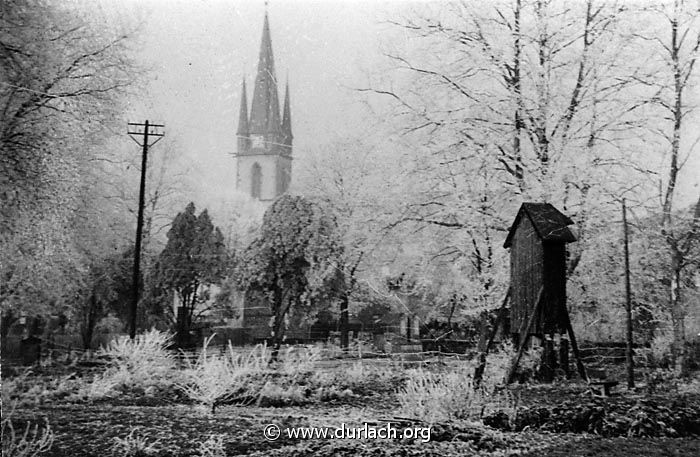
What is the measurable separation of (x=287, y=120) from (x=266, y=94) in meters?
0.19

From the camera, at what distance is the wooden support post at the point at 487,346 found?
3.48 m

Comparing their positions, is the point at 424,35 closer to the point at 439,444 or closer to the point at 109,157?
the point at 109,157

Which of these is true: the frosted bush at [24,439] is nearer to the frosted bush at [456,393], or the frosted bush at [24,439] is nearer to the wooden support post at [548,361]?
the frosted bush at [456,393]

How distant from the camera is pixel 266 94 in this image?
343 centimetres

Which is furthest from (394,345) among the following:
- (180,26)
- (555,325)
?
(180,26)

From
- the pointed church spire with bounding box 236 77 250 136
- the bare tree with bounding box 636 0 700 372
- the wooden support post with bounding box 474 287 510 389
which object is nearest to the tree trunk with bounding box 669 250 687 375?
the bare tree with bounding box 636 0 700 372

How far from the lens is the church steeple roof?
134 inches

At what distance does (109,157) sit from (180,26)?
80cm

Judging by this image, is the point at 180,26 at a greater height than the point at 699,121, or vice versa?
the point at 180,26

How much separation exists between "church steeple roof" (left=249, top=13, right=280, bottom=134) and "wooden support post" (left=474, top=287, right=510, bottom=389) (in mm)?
1597

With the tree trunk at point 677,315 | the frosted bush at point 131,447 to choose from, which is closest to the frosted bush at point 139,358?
the frosted bush at point 131,447

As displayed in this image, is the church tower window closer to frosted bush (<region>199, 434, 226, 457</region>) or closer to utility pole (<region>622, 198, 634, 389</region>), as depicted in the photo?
frosted bush (<region>199, 434, 226, 457</region>)

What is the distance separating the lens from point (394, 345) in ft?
11.7

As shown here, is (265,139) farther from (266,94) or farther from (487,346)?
(487,346)
